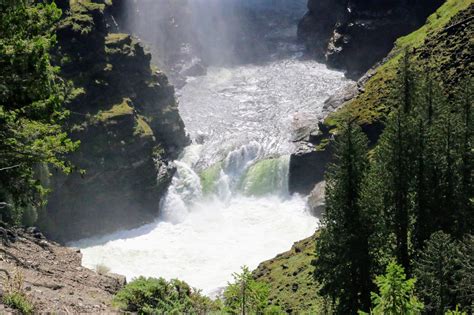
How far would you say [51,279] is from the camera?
21.9 meters

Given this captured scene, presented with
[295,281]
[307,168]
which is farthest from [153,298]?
[307,168]

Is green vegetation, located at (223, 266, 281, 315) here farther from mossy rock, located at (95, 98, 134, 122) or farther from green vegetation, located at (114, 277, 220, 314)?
mossy rock, located at (95, 98, 134, 122)

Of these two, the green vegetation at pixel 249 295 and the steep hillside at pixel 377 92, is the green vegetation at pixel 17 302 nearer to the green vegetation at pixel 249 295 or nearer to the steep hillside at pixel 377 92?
the green vegetation at pixel 249 295

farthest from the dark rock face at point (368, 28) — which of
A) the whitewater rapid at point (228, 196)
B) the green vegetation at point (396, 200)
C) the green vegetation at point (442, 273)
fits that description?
the green vegetation at point (442, 273)

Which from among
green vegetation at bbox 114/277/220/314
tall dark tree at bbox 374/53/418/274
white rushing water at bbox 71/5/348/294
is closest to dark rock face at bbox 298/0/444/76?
white rushing water at bbox 71/5/348/294

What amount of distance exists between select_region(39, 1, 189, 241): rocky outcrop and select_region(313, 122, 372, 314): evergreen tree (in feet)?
168

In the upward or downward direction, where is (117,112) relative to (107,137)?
upward

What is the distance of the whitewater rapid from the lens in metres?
66.9

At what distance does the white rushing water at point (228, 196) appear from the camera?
220 feet

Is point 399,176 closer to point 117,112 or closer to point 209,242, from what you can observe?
point 209,242

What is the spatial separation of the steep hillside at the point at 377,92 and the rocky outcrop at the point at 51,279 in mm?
49180

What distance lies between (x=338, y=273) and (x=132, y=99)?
64.1 metres

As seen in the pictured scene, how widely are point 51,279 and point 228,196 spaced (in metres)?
62.3

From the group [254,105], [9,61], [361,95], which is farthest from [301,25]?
[9,61]
